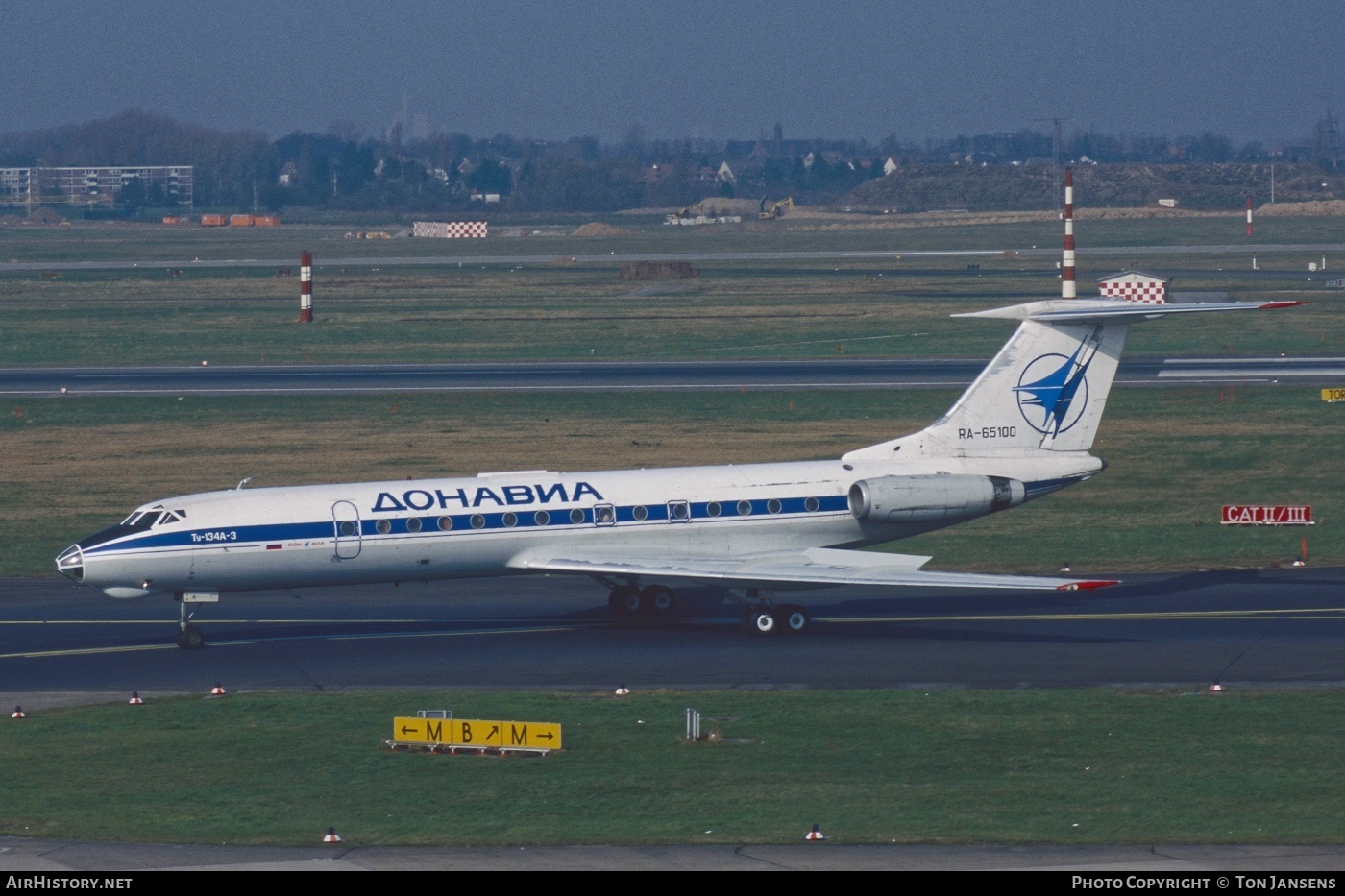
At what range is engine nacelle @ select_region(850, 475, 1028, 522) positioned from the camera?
107 feet

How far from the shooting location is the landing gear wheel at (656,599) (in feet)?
111

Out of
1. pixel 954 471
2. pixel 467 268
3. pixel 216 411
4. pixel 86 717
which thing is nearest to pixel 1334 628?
pixel 954 471

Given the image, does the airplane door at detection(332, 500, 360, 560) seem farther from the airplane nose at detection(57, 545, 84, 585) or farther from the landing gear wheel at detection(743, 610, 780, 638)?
the landing gear wheel at detection(743, 610, 780, 638)

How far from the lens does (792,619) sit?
32.1 m

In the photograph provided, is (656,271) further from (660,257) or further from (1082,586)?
(1082,586)

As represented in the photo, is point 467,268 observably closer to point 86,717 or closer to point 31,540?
point 31,540

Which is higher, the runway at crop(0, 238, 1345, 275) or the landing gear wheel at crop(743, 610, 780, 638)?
the runway at crop(0, 238, 1345, 275)

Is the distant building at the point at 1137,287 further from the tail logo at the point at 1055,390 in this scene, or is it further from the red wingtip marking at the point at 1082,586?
the red wingtip marking at the point at 1082,586

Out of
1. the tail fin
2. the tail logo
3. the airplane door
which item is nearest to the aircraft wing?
the tail fin

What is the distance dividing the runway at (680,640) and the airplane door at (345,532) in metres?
1.68

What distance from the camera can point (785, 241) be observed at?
604 feet

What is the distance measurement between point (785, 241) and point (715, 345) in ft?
346

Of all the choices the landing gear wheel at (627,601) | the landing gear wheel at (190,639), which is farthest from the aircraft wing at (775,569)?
the landing gear wheel at (190,639)

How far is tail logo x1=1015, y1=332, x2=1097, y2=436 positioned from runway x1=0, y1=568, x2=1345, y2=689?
3.71 m
